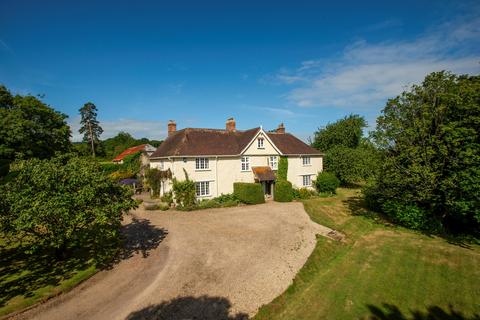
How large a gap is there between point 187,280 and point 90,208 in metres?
5.99

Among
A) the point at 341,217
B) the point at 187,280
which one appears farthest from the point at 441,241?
the point at 187,280

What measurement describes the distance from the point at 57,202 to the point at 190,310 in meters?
7.50

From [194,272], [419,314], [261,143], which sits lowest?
[419,314]

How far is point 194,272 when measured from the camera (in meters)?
12.0

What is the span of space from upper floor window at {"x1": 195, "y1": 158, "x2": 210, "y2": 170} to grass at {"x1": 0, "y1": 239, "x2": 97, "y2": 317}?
1444 cm

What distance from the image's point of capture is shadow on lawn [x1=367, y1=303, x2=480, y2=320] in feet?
28.1

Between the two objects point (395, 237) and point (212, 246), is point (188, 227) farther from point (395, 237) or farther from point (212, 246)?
point (395, 237)

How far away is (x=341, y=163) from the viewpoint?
37.5 metres

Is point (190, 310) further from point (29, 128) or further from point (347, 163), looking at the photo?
point (347, 163)

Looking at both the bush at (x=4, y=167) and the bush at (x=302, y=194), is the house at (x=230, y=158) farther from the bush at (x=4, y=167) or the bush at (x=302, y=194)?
the bush at (x=4, y=167)

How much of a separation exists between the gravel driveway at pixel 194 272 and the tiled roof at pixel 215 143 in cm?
913

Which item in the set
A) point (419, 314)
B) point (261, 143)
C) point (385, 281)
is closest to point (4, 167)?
point (261, 143)

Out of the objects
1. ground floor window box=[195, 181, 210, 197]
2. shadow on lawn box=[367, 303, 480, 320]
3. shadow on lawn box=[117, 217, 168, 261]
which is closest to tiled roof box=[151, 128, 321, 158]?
ground floor window box=[195, 181, 210, 197]

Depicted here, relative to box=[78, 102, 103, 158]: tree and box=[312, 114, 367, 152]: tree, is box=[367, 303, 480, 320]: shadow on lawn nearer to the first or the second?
box=[312, 114, 367, 152]: tree
